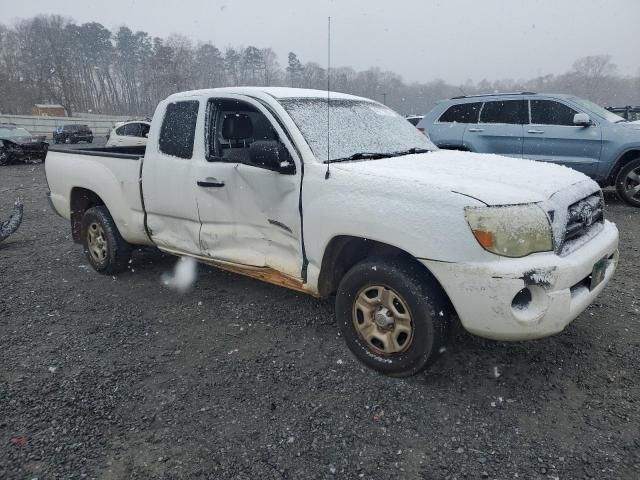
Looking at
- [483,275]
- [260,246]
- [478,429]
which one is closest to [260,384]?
[260,246]

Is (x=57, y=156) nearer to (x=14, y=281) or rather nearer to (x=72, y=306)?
(x=14, y=281)

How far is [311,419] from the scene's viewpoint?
98.9 inches

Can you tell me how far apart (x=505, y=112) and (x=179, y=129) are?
650 centimetres

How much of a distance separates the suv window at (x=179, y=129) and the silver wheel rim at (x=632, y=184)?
23.0 feet

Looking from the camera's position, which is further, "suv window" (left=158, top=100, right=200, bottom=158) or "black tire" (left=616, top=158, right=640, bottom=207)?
"black tire" (left=616, top=158, right=640, bottom=207)

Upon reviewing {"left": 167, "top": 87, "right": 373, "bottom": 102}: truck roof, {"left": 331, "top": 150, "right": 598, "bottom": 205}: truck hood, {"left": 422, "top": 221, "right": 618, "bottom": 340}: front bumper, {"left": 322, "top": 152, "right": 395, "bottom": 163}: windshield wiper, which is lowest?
→ {"left": 422, "top": 221, "right": 618, "bottom": 340}: front bumper

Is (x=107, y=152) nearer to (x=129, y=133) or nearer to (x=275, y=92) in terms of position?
(x=275, y=92)

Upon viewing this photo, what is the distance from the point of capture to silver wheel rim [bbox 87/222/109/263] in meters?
4.79

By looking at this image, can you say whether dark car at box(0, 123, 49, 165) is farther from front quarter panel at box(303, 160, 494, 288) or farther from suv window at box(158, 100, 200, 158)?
front quarter panel at box(303, 160, 494, 288)

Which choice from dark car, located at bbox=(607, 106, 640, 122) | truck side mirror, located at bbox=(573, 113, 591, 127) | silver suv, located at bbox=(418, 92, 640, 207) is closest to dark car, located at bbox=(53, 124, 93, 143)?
silver suv, located at bbox=(418, 92, 640, 207)

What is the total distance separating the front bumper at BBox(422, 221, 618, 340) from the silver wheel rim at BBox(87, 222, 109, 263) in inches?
145


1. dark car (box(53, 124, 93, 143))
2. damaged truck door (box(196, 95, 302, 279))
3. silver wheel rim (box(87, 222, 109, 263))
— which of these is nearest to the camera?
damaged truck door (box(196, 95, 302, 279))

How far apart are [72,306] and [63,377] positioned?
1325mm

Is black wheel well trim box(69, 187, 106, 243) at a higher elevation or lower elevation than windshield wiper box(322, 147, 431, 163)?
lower
